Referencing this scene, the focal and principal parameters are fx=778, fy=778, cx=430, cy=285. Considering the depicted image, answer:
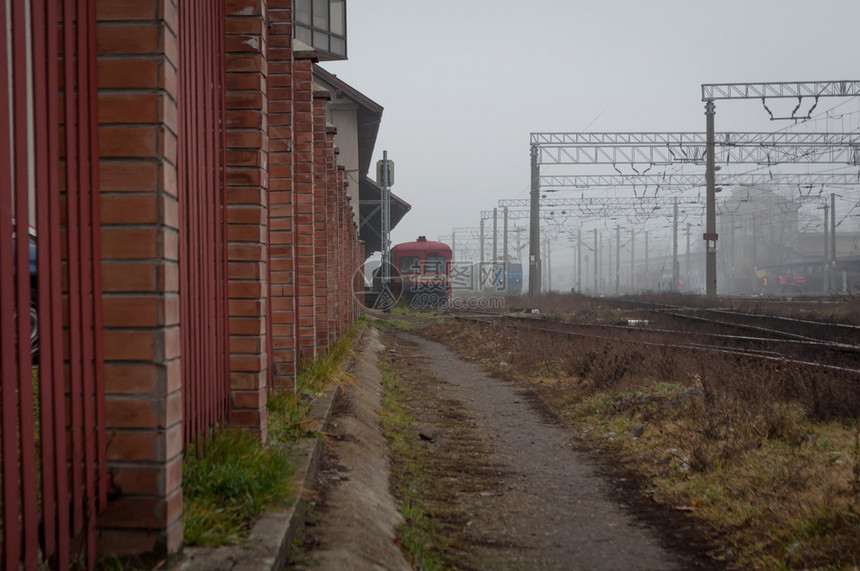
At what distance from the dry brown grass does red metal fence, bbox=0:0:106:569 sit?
119 inches

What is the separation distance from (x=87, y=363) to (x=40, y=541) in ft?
1.65

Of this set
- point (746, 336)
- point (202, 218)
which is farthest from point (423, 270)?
point (202, 218)

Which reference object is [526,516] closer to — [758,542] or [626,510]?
[626,510]

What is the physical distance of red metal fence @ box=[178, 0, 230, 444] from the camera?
316cm

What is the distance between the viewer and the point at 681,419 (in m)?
6.39

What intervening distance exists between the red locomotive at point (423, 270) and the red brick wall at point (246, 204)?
2641 centimetres

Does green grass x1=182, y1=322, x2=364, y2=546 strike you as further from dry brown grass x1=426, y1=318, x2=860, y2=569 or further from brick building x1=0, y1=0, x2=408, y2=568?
dry brown grass x1=426, y1=318, x2=860, y2=569

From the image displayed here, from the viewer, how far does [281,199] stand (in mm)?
5469

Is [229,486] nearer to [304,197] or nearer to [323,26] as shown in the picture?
[304,197]

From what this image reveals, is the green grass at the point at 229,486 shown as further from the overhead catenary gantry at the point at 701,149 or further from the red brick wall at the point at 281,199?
the overhead catenary gantry at the point at 701,149

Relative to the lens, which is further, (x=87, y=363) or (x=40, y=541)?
(x=87, y=363)

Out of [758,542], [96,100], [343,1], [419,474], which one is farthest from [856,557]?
[343,1]

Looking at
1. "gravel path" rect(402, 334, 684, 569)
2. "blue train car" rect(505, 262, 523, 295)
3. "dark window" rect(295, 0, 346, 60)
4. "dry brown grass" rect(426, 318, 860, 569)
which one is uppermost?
"dark window" rect(295, 0, 346, 60)

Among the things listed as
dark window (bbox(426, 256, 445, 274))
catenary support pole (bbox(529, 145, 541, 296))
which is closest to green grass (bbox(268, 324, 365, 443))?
dark window (bbox(426, 256, 445, 274))
